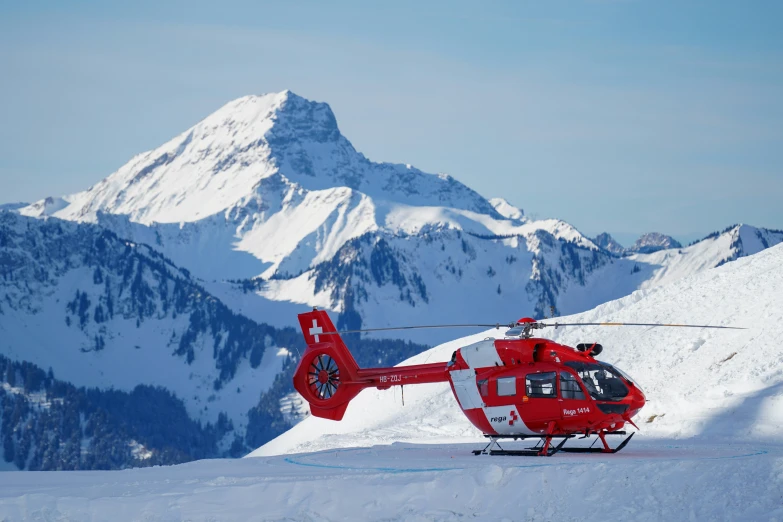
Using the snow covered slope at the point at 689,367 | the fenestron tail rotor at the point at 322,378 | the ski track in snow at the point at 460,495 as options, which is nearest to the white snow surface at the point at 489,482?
the ski track in snow at the point at 460,495

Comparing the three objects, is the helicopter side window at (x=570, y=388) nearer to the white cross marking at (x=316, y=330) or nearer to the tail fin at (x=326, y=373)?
the tail fin at (x=326, y=373)

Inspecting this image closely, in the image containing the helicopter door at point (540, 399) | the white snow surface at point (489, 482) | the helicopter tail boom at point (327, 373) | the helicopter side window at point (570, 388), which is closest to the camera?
the white snow surface at point (489, 482)

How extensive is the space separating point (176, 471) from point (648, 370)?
33067 mm

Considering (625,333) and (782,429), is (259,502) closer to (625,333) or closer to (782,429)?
(782,429)

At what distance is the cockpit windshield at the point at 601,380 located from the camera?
31.8 metres

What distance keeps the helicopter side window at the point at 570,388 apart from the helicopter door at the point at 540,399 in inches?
9.6

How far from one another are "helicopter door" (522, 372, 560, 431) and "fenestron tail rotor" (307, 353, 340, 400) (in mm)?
9618

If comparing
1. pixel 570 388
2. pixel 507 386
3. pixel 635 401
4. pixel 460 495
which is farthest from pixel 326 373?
pixel 460 495

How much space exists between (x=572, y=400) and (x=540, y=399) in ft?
3.38

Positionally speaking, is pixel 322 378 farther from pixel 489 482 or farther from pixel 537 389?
pixel 489 482

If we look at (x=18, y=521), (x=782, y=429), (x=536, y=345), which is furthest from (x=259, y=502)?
(x=782, y=429)

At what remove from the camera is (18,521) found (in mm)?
24078

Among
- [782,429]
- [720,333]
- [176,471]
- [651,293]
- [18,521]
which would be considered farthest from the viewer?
[651,293]

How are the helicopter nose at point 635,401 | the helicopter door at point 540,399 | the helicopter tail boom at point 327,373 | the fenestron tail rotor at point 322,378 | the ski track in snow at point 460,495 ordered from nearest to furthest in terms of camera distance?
1. the ski track in snow at point 460,495
2. the helicopter nose at point 635,401
3. the helicopter door at point 540,399
4. the helicopter tail boom at point 327,373
5. the fenestron tail rotor at point 322,378
